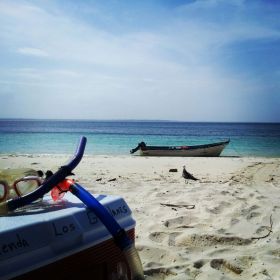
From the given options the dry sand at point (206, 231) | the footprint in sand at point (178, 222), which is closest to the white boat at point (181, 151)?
the dry sand at point (206, 231)

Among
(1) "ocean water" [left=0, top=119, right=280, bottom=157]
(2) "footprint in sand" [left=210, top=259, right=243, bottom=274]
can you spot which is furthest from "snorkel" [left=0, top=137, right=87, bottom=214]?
(1) "ocean water" [left=0, top=119, right=280, bottom=157]

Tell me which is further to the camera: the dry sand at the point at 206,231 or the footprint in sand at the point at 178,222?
the footprint in sand at the point at 178,222

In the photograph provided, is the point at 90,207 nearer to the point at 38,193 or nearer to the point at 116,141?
the point at 38,193

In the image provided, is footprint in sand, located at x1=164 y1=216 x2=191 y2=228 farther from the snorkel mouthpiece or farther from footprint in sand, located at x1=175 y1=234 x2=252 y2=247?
the snorkel mouthpiece

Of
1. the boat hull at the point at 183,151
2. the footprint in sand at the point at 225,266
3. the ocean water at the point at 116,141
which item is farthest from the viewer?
the ocean water at the point at 116,141

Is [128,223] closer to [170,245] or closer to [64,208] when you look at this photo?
[64,208]

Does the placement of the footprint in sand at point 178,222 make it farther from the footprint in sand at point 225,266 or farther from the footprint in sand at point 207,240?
the footprint in sand at point 225,266

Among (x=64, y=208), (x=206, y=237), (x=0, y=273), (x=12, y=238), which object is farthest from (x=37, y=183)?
(x=206, y=237)

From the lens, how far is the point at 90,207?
6.87ft

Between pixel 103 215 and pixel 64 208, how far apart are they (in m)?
0.38

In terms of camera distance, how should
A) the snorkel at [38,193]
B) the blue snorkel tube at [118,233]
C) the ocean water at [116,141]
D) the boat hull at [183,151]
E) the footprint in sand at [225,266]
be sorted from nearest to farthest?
the blue snorkel tube at [118,233], the snorkel at [38,193], the footprint in sand at [225,266], the boat hull at [183,151], the ocean water at [116,141]

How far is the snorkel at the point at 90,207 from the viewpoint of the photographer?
6.41ft

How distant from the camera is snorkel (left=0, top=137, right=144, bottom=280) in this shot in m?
1.96

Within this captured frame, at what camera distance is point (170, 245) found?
155 inches
